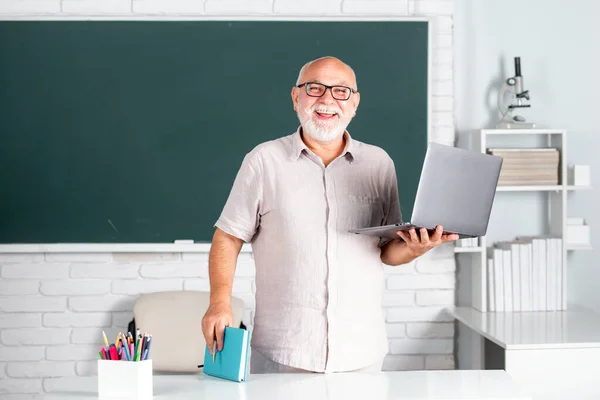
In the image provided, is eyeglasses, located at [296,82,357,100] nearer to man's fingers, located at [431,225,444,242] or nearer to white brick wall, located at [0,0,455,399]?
man's fingers, located at [431,225,444,242]

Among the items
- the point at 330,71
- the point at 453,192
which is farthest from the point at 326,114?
the point at 453,192

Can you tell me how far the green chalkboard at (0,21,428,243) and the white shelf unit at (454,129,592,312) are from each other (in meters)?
0.36

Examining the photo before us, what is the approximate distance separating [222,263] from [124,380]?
51cm

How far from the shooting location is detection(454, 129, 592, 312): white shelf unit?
3309 millimetres

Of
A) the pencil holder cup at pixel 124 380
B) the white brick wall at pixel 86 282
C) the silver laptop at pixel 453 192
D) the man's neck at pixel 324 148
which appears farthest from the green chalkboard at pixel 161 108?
the pencil holder cup at pixel 124 380

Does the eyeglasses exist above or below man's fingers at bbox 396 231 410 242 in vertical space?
above

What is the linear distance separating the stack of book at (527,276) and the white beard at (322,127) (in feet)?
4.63

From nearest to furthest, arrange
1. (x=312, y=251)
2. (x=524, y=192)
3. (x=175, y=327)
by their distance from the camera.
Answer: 1. (x=312, y=251)
2. (x=175, y=327)
3. (x=524, y=192)

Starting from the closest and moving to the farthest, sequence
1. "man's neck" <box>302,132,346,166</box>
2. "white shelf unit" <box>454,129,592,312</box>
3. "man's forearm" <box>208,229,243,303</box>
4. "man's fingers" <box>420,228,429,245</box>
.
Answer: "man's fingers" <box>420,228,429,245</box> → "man's forearm" <box>208,229,243,303</box> → "man's neck" <box>302,132,346,166</box> → "white shelf unit" <box>454,129,592,312</box>

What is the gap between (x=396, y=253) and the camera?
2.17 metres

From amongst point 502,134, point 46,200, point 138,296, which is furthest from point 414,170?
point 46,200

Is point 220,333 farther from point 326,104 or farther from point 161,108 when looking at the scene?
point 161,108

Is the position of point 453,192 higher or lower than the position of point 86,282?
higher

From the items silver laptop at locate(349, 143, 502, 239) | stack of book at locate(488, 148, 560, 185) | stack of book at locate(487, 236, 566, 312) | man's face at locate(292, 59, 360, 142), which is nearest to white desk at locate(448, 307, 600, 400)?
stack of book at locate(487, 236, 566, 312)
